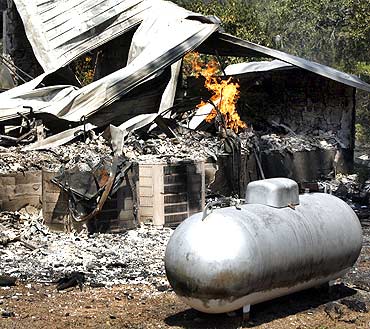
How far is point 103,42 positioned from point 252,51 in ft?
10.9

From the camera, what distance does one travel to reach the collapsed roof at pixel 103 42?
1398 cm

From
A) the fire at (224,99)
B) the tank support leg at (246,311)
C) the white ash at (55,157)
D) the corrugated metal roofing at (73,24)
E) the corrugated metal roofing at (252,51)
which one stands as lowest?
the tank support leg at (246,311)

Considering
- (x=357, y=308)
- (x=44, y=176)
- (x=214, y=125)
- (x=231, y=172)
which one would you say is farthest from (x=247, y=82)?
(x=357, y=308)

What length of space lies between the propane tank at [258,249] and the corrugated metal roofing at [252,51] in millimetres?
8134

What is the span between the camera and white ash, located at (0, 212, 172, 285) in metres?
9.63

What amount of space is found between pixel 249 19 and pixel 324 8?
159 inches

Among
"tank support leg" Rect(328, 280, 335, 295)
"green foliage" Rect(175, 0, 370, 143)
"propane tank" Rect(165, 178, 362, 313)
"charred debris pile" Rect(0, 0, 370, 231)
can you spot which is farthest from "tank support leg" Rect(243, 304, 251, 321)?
"green foliage" Rect(175, 0, 370, 143)

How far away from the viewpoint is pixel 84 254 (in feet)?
34.6

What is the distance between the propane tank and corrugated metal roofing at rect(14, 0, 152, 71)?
349 inches

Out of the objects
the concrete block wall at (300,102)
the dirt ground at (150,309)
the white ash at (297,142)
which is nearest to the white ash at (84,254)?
the dirt ground at (150,309)

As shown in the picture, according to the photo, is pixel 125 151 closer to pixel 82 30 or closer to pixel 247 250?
pixel 82 30

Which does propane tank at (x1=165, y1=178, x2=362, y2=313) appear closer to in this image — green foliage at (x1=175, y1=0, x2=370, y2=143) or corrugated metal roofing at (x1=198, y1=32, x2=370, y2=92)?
corrugated metal roofing at (x1=198, y1=32, x2=370, y2=92)

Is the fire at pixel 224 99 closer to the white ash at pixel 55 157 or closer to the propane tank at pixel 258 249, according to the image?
the white ash at pixel 55 157

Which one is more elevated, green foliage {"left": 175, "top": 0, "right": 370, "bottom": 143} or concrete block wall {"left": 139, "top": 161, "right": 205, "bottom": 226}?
green foliage {"left": 175, "top": 0, "right": 370, "bottom": 143}
